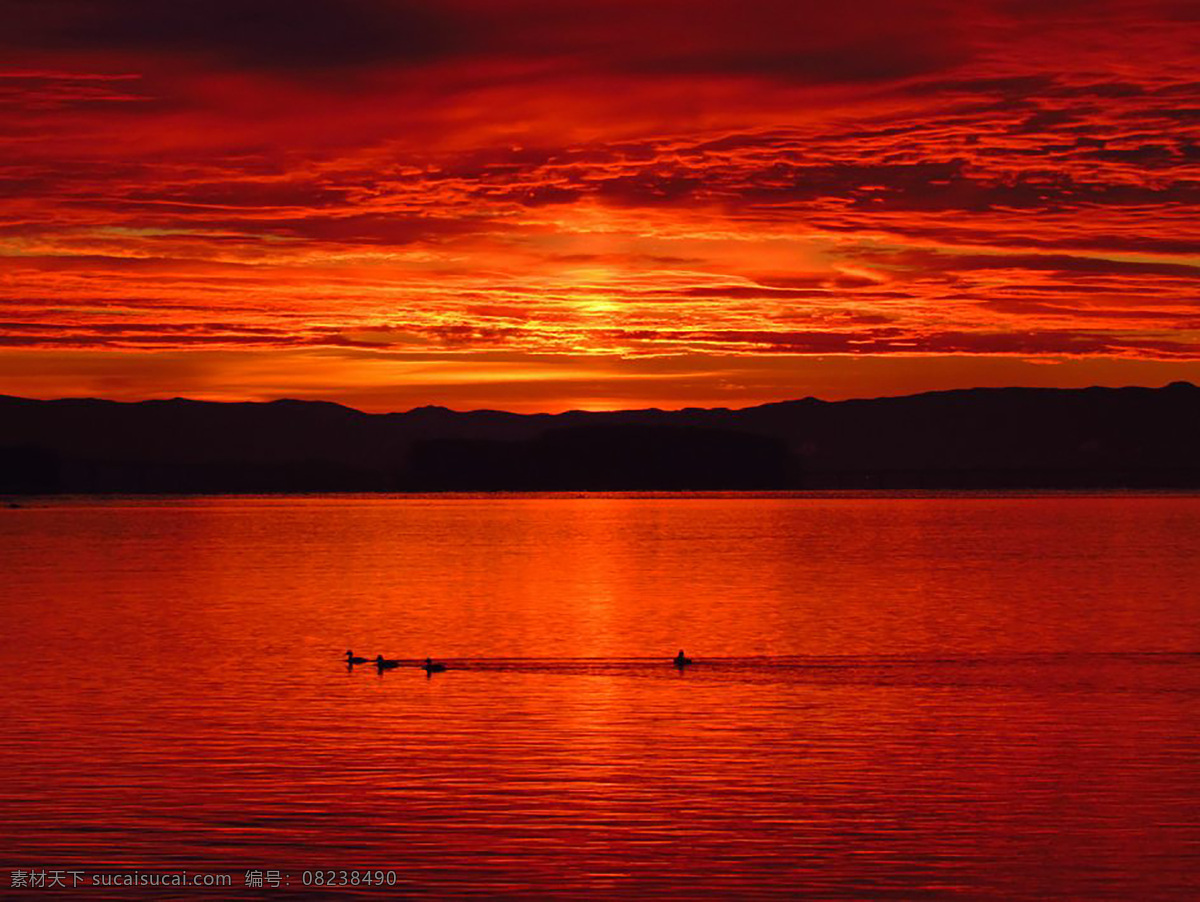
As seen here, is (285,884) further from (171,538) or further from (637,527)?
(637,527)

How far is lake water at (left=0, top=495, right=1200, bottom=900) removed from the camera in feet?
79.9

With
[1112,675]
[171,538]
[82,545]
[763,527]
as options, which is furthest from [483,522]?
[1112,675]

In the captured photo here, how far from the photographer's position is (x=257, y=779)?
30.4m

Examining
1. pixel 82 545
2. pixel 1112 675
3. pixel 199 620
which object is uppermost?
pixel 82 545

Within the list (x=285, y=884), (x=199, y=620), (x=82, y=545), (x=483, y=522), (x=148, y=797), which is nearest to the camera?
(x=285, y=884)

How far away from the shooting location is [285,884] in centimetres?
2308

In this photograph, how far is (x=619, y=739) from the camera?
113 ft

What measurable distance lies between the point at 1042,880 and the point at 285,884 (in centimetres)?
1058

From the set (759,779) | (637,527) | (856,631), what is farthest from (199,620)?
(637,527)

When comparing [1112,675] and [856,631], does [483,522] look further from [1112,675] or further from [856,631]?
[1112,675]

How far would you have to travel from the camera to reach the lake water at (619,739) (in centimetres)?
2436

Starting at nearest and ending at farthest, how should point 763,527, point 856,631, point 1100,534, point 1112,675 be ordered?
point 1112,675, point 856,631, point 1100,534, point 763,527

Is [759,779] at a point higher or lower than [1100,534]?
lower

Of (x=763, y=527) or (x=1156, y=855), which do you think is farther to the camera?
(x=763, y=527)
